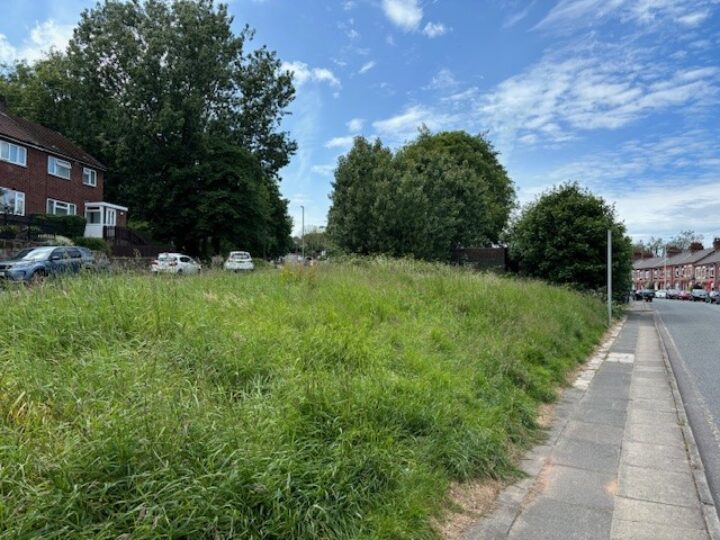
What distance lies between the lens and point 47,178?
1158 inches

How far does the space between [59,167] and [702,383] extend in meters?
33.8

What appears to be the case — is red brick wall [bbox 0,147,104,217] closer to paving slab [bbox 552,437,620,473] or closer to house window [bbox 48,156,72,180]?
house window [bbox 48,156,72,180]

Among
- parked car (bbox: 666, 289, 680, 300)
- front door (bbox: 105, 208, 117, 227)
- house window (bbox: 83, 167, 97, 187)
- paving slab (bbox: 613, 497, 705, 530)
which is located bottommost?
parked car (bbox: 666, 289, 680, 300)

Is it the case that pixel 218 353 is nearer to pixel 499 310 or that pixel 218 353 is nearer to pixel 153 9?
pixel 499 310

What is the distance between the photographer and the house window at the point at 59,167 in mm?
29625

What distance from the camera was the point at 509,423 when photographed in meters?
5.30

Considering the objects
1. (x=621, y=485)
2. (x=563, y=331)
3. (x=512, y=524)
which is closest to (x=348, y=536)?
(x=512, y=524)

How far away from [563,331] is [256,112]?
1337 inches

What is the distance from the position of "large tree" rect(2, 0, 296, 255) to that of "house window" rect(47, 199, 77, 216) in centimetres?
484

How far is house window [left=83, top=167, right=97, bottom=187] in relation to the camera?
3291 centimetres

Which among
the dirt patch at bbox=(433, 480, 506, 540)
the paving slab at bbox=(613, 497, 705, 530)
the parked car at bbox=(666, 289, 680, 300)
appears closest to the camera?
the dirt patch at bbox=(433, 480, 506, 540)

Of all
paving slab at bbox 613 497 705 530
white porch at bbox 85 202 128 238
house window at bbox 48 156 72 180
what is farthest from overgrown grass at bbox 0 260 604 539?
white porch at bbox 85 202 128 238

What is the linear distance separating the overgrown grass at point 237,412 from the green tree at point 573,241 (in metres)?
16.4

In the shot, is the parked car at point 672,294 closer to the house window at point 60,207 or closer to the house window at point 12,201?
the house window at point 60,207
